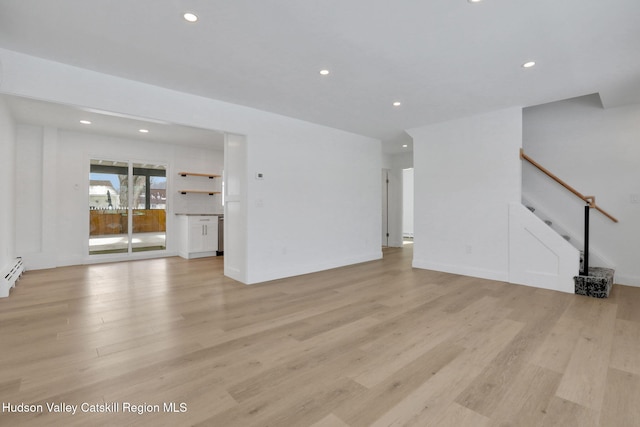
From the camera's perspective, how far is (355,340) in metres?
2.40

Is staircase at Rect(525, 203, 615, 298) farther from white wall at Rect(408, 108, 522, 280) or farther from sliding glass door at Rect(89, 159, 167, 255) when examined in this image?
sliding glass door at Rect(89, 159, 167, 255)

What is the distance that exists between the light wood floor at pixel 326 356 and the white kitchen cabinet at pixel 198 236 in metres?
2.62

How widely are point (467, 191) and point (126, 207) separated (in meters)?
6.77

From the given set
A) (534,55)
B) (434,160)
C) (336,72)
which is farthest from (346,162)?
(534,55)

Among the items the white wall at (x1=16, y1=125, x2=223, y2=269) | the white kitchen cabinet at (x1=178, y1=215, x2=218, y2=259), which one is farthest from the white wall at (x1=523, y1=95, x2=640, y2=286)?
the white wall at (x1=16, y1=125, x2=223, y2=269)

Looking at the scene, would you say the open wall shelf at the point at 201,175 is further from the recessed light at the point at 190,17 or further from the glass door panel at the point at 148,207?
the recessed light at the point at 190,17

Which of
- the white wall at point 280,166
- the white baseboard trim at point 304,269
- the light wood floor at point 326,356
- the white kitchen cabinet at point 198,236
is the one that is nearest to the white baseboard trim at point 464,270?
the light wood floor at point 326,356

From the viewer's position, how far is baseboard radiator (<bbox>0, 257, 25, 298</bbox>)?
3520mm

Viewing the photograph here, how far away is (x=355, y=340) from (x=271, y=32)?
2.63 meters

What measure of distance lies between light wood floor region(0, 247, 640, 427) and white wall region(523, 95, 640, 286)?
76 centimetres

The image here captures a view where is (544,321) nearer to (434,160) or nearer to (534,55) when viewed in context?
(534,55)

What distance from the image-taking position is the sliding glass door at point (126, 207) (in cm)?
600

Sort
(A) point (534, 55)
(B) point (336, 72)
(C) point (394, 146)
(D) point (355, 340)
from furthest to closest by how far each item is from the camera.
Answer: (C) point (394, 146) < (B) point (336, 72) < (A) point (534, 55) < (D) point (355, 340)

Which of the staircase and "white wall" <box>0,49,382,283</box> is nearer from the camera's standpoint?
"white wall" <box>0,49,382,283</box>
